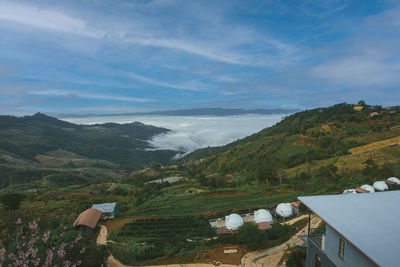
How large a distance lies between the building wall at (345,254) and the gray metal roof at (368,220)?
736mm

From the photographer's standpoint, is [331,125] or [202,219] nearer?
[202,219]

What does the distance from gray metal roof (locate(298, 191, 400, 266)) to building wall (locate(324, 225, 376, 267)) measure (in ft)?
2.41

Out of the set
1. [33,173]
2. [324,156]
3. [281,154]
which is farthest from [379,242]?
[33,173]

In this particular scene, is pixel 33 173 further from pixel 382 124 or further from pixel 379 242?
pixel 382 124

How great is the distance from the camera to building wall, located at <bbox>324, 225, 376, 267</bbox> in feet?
29.2

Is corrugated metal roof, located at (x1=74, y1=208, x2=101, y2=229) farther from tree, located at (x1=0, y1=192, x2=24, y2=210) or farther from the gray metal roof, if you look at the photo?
the gray metal roof

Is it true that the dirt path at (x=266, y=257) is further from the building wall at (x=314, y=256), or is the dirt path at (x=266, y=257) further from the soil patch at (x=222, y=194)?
the soil patch at (x=222, y=194)

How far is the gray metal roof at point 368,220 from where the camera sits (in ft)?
26.5

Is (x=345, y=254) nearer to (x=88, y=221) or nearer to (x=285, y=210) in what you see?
(x=285, y=210)

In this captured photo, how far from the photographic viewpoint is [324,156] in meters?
57.1

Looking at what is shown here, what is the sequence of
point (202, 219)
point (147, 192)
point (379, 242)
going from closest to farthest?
point (379, 242)
point (202, 219)
point (147, 192)

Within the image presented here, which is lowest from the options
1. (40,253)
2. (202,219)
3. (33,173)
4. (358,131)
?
(33,173)

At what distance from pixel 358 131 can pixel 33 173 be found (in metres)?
139

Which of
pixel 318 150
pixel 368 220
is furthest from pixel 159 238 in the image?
pixel 318 150
